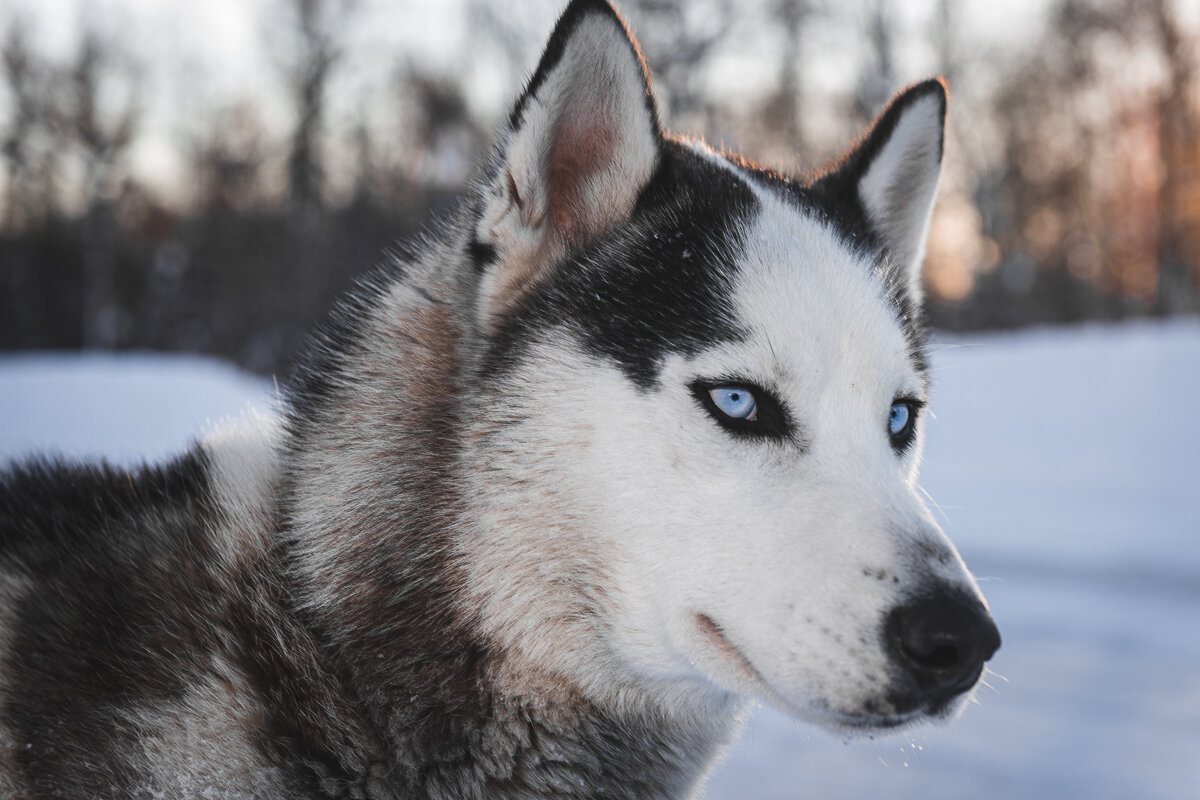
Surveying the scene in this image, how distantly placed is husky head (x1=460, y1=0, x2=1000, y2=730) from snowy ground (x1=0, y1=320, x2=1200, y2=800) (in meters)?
0.32

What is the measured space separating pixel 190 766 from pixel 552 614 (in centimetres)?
60

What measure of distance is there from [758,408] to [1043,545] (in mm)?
4753

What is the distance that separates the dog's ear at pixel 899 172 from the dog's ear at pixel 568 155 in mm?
610

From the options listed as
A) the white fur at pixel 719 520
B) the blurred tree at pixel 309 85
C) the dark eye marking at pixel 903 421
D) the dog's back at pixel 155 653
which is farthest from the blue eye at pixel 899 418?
the blurred tree at pixel 309 85

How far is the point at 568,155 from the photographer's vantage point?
1.74 metres

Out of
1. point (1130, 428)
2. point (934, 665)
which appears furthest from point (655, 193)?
point (1130, 428)

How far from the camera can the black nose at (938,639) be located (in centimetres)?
130

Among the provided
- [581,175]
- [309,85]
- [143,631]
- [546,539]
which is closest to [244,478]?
[143,631]

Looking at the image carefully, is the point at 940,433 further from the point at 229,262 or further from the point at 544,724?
the point at 229,262

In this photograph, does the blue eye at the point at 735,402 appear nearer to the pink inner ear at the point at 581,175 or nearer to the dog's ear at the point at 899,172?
the pink inner ear at the point at 581,175

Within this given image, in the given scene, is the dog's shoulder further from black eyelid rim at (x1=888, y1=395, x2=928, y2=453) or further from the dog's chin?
black eyelid rim at (x1=888, y1=395, x2=928, y2=453)

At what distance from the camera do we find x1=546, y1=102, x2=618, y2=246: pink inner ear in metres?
1.72

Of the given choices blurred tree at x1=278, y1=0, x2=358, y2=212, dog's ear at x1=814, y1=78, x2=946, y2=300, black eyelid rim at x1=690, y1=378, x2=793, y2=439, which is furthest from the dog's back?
blurred tree at x1=278, y1=0, x2=358, y2=212

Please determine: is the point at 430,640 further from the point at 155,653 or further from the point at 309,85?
the point at 309,85
